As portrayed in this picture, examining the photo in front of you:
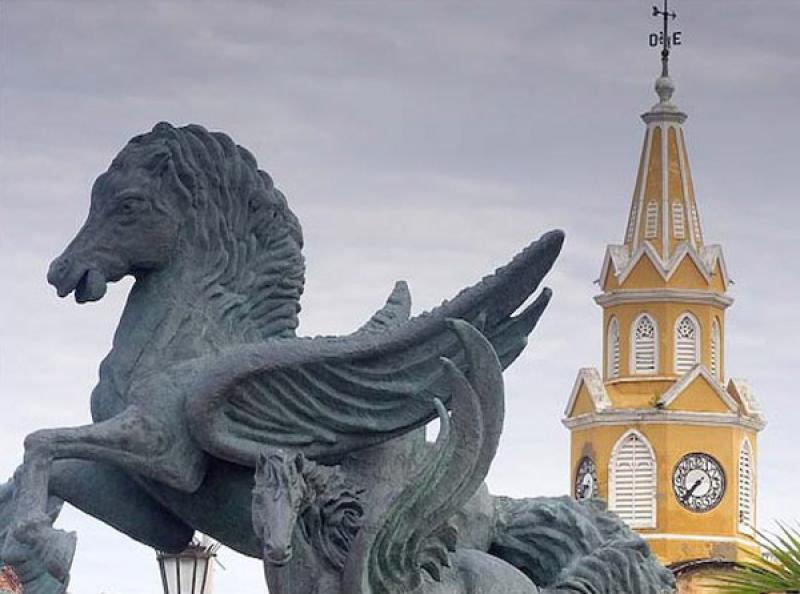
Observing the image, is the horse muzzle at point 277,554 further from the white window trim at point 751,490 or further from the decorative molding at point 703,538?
the white window trim at point 751,490

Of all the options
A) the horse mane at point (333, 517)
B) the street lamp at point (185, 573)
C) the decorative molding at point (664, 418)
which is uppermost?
the decorative molding at point (664, 418)

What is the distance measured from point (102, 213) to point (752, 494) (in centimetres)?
9770

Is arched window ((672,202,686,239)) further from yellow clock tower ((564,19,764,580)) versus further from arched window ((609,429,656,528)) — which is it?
arched window ((609,429,656,528))

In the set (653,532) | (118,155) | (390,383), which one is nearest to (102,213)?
(118,155)

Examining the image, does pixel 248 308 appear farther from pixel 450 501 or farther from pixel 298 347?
pixel 450 501

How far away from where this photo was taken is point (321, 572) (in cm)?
1059

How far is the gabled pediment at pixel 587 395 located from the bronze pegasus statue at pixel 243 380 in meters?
95.4

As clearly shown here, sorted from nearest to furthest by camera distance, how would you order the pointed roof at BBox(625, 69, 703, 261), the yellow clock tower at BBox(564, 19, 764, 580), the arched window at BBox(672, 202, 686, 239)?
the pointed roof at BBox(625, 69, 703, 261) → the yellow clock tower at BBox(564, 19, 764, 580) → the arched window at BBox(672, 202, 686, 239)

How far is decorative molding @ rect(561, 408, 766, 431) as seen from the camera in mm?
104875

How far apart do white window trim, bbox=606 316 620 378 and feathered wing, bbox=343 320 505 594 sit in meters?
96.9

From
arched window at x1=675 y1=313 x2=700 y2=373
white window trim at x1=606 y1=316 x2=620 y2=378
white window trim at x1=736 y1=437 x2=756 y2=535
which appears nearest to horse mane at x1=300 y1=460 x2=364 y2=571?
white window trim at x1=736 y1=437 x2=756 y2=535

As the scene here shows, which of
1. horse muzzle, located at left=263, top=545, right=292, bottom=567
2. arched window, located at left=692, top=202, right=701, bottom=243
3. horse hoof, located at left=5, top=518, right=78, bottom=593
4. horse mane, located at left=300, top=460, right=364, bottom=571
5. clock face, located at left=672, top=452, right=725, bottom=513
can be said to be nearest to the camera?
horse muzzle, located at left=263, top=545, right=292, bottom=567

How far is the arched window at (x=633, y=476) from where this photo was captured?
104 meters

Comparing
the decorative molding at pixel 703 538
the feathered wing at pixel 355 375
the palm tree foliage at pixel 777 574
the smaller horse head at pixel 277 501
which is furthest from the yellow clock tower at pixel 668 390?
the smaller horse head at pixel 277 501
